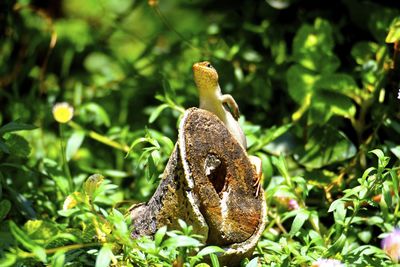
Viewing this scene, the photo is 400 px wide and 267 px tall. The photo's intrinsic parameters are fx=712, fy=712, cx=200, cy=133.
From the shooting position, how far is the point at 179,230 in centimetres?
200

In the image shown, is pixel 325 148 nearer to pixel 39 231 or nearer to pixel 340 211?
pixel 340 211

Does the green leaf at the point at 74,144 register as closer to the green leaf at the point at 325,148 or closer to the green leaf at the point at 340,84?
the green leaf at the point at 325,148

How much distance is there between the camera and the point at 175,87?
352 cm

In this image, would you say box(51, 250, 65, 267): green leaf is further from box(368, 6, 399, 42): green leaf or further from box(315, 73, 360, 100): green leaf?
box(368, 6, 399, 42): green leaf

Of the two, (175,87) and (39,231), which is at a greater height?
(39,231)

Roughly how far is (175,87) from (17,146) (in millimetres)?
1222

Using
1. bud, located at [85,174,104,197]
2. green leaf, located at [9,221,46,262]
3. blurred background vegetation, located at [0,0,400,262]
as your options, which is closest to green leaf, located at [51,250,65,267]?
green leaf, located at [9,221,46,262]

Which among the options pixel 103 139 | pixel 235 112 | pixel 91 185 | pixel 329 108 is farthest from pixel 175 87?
pixel 91 185

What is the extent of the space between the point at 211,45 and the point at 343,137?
3.04 ft

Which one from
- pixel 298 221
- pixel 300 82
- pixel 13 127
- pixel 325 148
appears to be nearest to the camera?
pixel 298 221

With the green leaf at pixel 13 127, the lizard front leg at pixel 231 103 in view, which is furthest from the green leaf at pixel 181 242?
the green leaf at pixel 13 127

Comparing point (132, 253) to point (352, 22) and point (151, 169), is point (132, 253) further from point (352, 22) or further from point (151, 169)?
point (352, 22)

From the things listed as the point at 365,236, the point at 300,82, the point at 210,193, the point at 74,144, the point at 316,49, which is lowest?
the point at 365,236

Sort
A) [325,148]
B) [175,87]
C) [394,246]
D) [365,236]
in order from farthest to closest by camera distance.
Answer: [175,87]
[325,148]
[365,236]
[394,246]
